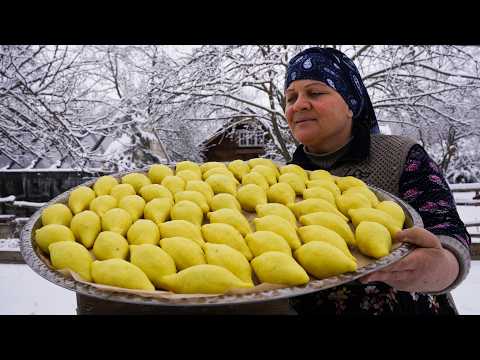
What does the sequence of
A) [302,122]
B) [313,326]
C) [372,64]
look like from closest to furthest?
→ [313,326] → [302,122] → [372,64]

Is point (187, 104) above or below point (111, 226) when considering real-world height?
above

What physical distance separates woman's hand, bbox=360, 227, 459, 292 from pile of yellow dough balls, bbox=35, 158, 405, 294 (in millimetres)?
40

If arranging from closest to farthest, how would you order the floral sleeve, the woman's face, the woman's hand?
the woman's hand, the floral sleeve, the woman's face

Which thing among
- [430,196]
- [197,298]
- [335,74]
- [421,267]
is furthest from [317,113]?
[197,298]

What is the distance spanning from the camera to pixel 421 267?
2.11ft

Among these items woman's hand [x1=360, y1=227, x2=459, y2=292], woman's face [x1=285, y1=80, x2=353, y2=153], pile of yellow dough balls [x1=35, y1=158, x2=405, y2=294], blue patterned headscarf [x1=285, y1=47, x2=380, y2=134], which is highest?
blue patterned headscarf [x1=285, y1=47, x2=380, y2=134]

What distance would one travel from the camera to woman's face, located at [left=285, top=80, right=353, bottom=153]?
876 millimetres

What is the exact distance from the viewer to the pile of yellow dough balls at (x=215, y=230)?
0.52m

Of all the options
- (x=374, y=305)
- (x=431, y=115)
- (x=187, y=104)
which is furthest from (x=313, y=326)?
(x=431, y=115)

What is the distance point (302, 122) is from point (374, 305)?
17.3 inches

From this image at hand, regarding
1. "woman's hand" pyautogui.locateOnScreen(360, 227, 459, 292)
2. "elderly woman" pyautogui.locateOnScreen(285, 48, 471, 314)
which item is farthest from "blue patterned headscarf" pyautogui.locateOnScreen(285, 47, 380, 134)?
"woman's hand" pyautogui.locateOnScreen(360, 227, 459, 292)

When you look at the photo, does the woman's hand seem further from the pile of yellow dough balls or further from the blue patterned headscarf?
the blue patterned headscarf
